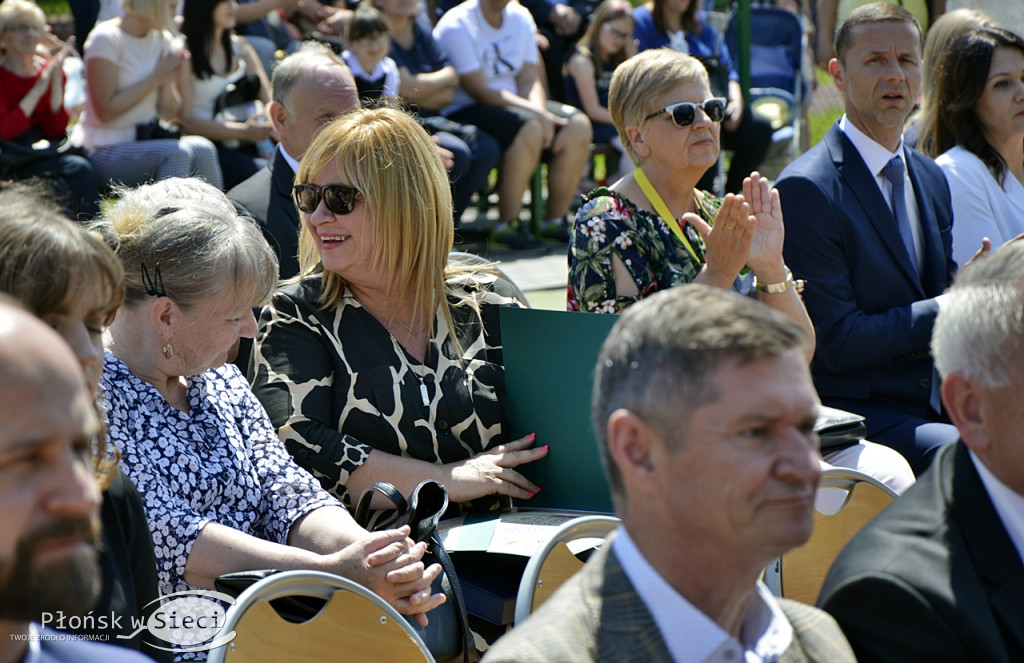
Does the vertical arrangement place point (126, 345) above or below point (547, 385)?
above

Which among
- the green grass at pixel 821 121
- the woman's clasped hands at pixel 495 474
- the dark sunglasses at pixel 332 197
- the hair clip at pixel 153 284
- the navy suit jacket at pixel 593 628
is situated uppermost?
the dark sunglasses at pixel 332 197

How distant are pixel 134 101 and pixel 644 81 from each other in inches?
159

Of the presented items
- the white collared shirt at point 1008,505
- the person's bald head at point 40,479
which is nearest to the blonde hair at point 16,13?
the person's bald head at point 40,479

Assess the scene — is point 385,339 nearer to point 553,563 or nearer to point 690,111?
point 553,563

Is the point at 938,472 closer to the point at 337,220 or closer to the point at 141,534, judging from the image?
the point at 141,534

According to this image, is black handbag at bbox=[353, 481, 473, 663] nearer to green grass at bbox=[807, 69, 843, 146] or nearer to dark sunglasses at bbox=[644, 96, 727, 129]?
dark sunglasses at bbox=[644, 96, 727, 129]

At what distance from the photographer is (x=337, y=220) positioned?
337 centimetres

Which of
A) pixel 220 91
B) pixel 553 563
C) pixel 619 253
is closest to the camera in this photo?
pixel 553 563

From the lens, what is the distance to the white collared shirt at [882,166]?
162 inches

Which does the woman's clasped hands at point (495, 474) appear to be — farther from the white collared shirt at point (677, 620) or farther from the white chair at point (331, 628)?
the white collared shirt at point (677, 620)

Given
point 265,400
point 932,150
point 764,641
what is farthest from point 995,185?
point 764,641

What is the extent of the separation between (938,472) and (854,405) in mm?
2064

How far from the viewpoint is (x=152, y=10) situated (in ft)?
22.6


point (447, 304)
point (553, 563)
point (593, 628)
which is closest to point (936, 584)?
point (593, 628)
